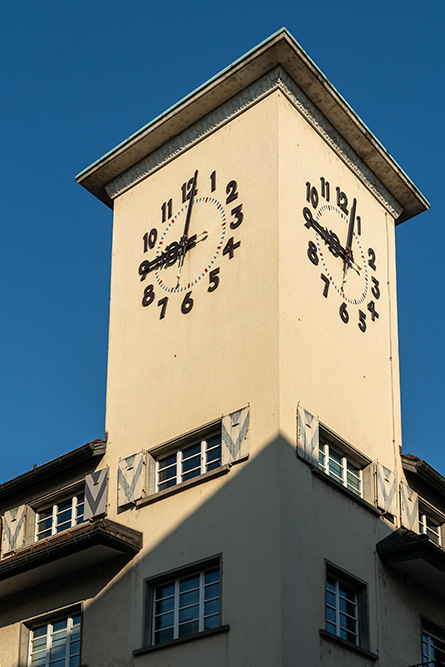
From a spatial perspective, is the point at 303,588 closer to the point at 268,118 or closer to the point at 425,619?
the point at 425,619

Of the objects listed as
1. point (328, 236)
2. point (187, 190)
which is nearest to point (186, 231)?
point (187, 190)

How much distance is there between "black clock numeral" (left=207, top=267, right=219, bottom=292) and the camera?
2469 centimetres

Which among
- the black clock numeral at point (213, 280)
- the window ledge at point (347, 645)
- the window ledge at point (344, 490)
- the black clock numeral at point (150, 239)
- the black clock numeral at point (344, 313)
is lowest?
the window ledge at point (347, 645)

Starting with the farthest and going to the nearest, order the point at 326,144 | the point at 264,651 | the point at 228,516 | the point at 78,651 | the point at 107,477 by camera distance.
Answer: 1. the point at 326,144
2. the point at 107,477
3. the point at 78,651
4. the point at 228,516
5. the point at 264,651

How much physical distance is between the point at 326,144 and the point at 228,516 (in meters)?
10.4

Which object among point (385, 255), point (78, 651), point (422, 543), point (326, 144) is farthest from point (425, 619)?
point (326, 144)

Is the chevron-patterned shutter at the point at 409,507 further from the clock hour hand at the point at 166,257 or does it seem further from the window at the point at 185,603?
the clock hour hand at the point at 166,257

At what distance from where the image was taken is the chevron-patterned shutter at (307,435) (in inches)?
854

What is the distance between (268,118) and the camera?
2572 centimetres

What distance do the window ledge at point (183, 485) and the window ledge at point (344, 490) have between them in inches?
67.3

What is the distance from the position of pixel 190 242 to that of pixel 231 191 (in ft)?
5.05

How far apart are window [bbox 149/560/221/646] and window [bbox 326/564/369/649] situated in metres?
2.19

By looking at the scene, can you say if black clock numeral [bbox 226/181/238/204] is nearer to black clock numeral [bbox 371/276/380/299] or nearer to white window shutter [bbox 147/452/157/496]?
black clock numeral [bbox 371/276/380/299]

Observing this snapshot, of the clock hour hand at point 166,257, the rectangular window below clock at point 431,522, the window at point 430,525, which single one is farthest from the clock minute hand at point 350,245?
the window at point 430,525
